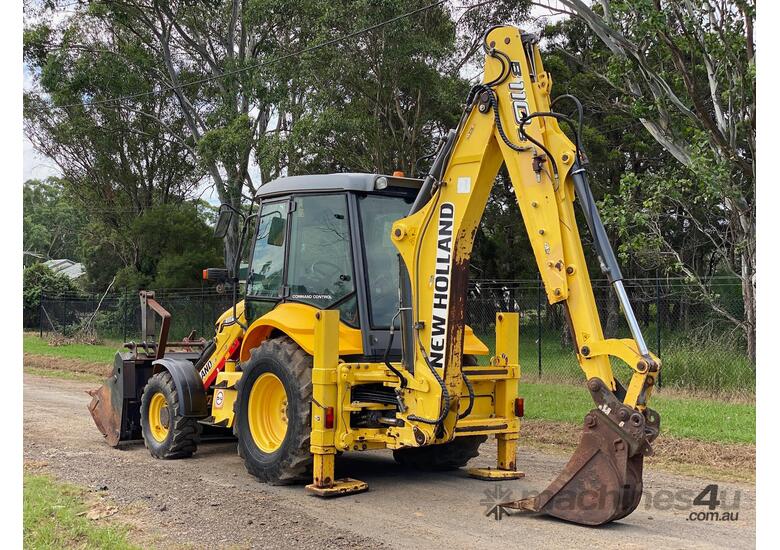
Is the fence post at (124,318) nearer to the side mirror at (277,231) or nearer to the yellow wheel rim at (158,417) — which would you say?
the yellow wheel rim at (158,417)

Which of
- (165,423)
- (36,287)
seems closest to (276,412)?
(165,423)

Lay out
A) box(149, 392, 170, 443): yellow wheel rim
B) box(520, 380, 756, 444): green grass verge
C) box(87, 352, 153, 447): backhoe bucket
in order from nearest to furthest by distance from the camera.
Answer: box(149, 392, 170, 443): yellow wheel rim < box(87, 352, 153, 447): backhoe bucket < box(520, 380, 756, 444): green grass verge

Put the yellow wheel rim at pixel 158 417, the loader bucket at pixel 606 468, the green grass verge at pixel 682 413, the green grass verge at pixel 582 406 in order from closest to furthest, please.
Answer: the loader bucket at pixel 606 468 → the yellow wheel rim at pixel 158 417 → the green grass verge at pixel 682 413 → the green grass verge at pixel 582 406

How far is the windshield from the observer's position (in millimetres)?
7801

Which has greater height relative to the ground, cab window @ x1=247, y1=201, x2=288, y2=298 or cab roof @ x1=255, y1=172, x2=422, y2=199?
cab roof @ x1=255, y1=172, x2=422, y2=199

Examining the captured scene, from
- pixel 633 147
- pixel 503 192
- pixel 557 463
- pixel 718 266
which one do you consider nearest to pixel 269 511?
pixel 557 463

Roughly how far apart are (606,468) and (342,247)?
10.8 feet

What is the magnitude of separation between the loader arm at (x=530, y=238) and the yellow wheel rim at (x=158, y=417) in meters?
3.68

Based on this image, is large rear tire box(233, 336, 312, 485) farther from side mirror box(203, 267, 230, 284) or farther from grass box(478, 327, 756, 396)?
grass box(478, 327, 756, 396)

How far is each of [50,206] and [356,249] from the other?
269 ft

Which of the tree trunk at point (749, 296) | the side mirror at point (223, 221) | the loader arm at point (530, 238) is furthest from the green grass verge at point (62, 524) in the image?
the tree trunk at point (749, 296)

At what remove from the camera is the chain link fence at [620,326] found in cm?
1437

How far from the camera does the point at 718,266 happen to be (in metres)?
30.0

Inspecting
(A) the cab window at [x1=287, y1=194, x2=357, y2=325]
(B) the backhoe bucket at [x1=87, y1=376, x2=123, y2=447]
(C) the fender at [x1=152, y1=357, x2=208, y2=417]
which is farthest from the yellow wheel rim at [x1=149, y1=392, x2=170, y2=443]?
(A) the cab window at [x1=287, y1=194, x2=357, y2=325]
